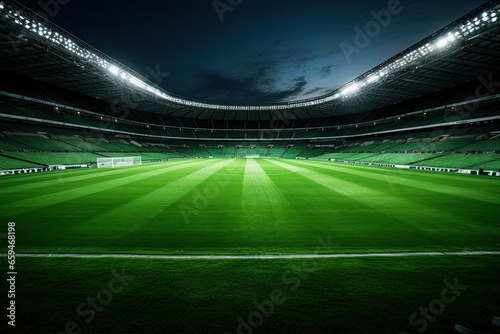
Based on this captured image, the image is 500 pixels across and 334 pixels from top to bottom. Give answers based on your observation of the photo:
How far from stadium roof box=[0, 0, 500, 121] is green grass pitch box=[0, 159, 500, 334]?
56.9ft

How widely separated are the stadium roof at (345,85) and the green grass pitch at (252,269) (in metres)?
17.3

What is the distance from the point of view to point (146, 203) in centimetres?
851

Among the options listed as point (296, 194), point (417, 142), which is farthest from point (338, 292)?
point (417, 142)

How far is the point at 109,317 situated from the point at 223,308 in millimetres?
1401

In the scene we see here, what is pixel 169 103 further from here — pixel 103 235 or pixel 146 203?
pixel 103 235

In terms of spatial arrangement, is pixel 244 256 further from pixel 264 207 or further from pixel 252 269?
pixel 264 207

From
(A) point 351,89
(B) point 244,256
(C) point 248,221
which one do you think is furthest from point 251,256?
(A) point 351,89

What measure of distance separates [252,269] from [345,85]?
40169 mm

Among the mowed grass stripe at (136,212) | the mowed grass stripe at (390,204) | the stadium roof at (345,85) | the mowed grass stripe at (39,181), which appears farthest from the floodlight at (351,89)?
the mowed grass stripe at (39,181)

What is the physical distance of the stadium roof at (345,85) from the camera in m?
16.9

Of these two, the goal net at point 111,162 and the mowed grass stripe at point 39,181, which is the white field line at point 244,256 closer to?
the mowed grass stripe at point 39,181

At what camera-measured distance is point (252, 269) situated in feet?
12.5

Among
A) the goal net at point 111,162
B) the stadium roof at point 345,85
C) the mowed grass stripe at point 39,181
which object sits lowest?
the mowed grass stripe at point 39,181

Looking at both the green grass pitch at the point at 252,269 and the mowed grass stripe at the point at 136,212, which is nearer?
the green grass pitch at the point at 252,269
